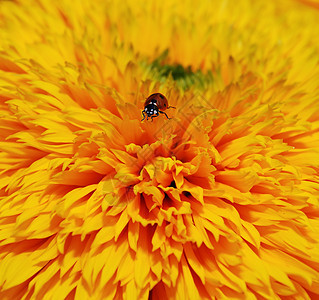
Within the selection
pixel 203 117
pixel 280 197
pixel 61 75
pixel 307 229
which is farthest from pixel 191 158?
pixel 61 75

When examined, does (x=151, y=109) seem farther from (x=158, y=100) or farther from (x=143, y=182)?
(x=143, y=182)

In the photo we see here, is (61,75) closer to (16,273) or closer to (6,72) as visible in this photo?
(6,72)

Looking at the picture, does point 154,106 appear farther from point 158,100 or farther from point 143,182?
point 143,182

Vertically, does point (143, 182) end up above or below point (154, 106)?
below

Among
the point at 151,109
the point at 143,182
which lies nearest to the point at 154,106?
the point at 151,109

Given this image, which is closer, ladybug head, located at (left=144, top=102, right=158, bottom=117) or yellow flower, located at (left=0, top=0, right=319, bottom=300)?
yellow flower, located at (left=0, top=0, right=319, bottom=300)

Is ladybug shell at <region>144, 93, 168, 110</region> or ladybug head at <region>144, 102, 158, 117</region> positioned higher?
ladybug shell at <region>144, 93, 168, 110</region>
